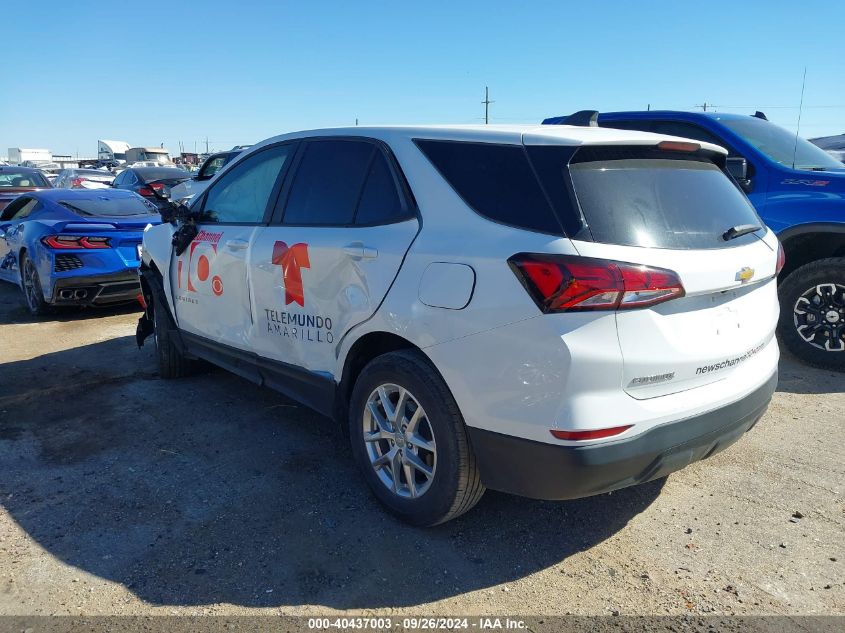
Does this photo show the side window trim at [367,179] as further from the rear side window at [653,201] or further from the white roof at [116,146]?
the white roof at [116,146]

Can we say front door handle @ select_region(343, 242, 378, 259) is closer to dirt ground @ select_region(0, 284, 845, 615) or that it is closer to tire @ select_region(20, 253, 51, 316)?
dirt ground @ select_region(0, 284, 845, 615)

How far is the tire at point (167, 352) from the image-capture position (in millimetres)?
5051

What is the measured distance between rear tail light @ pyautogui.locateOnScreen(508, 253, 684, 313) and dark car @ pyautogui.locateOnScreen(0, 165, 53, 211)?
12.2 m

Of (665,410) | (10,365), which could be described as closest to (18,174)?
(10,365)

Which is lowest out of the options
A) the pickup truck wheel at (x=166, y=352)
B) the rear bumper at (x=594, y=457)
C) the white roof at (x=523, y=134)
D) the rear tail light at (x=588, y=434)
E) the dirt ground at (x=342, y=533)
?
the dirt ground at (x=342, y=533)

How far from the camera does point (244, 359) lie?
13.5ft

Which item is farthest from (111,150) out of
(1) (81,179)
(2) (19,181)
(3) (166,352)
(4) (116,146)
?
(3) (166,352)

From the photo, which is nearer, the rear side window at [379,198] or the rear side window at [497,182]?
the rear side window at [497,182]

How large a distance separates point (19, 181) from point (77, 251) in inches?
270

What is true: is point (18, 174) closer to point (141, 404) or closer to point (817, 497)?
point (141, 404)

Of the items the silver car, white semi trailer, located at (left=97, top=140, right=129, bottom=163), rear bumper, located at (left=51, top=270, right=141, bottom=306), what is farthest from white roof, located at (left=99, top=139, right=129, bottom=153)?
rear bumper, located at (left=51, top=270, right=141, bottom=306)

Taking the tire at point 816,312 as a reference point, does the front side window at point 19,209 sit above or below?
above

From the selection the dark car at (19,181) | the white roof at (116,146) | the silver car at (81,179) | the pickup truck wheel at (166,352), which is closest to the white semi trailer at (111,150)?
the white roof at (116,146)

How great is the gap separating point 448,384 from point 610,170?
1095 mm
